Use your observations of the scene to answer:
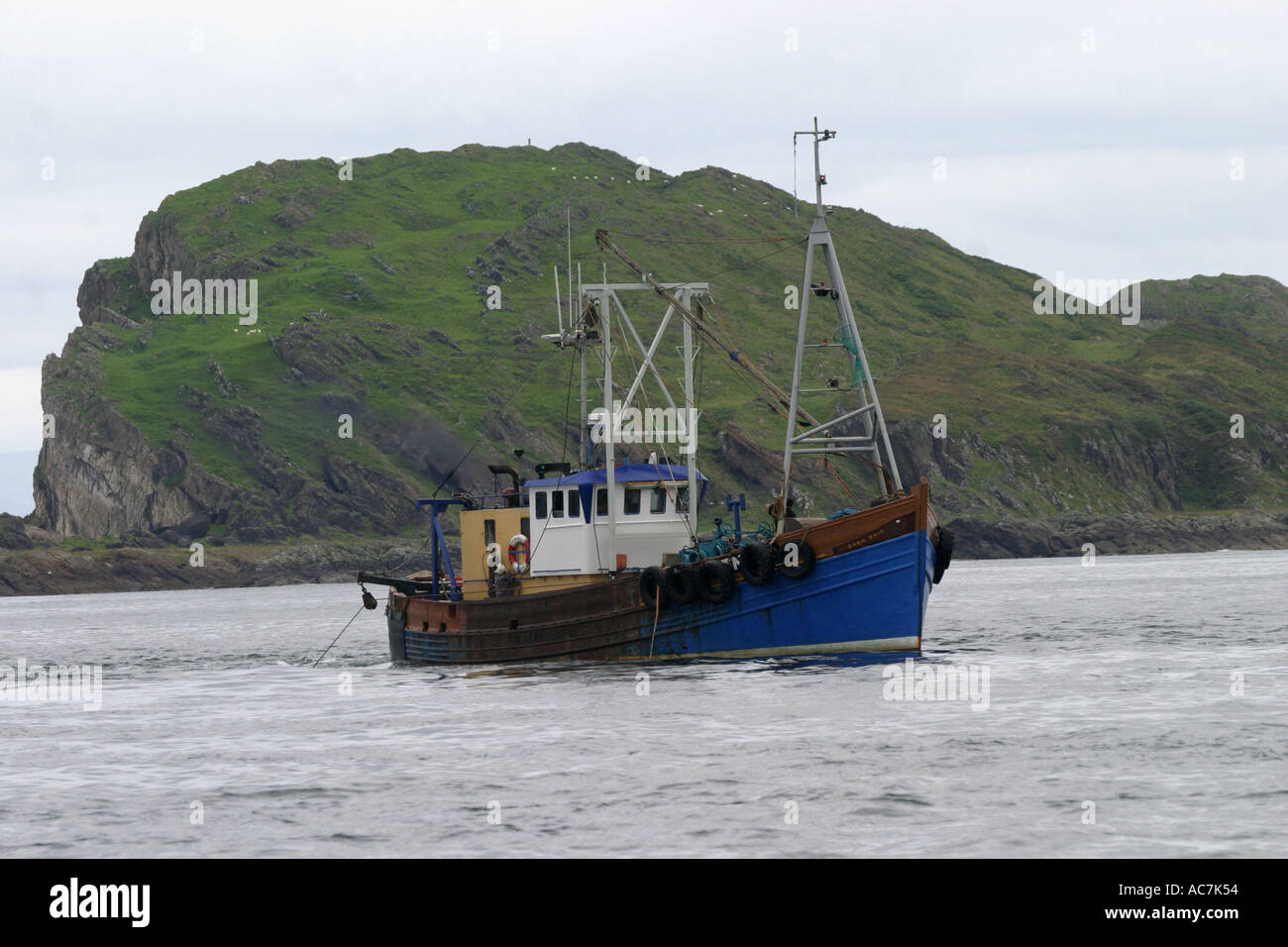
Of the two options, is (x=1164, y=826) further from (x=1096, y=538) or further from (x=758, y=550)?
(x=1096, y=538)

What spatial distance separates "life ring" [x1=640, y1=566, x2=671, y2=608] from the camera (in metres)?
41.1

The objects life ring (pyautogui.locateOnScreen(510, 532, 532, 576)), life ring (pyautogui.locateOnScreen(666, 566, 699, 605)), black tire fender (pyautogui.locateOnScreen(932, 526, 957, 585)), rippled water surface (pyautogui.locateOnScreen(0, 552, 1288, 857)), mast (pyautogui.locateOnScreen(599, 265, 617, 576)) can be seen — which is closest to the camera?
rippled water surface (pyautogui.locateOnScreen(0, 552, 1288, 857))

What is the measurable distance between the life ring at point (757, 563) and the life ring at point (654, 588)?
2427 millimetres

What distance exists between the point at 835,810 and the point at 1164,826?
4541mm

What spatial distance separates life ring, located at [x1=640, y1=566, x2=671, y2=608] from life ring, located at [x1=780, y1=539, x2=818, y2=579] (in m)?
3.69

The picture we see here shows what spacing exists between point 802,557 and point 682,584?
3689 millimetres

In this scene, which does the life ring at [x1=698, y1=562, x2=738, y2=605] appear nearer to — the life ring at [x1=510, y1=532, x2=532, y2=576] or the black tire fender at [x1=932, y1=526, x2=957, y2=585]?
the black tire fender at [x1=932, y1=526, x2=957, y2=585]

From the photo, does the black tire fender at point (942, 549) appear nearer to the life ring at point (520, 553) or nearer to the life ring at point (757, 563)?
the life ring at point (757, 563)

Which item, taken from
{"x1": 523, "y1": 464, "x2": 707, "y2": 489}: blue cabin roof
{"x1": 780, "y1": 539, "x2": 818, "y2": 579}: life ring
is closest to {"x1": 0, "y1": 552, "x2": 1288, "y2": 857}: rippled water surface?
{"x1": 780, "y1": 539, "x2": 818, "y2": 579}: life ring

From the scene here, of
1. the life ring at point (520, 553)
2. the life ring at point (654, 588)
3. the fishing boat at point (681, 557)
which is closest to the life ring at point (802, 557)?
the fishing boat at point (681, 557)

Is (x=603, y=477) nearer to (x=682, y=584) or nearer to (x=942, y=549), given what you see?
(x=682, y=584)

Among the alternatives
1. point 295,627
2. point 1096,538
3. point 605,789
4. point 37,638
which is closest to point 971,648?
point 605,789

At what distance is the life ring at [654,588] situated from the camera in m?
41.1
